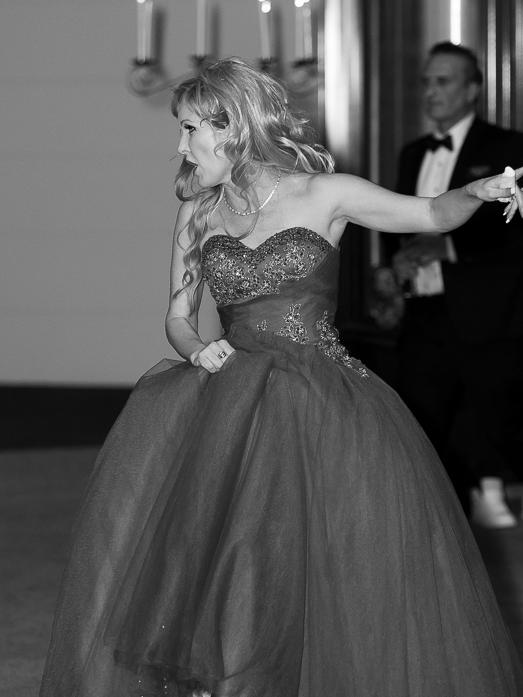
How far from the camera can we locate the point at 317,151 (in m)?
3.08

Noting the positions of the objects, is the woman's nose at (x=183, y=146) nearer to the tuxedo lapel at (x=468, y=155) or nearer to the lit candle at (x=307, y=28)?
the tuxedo lapel at (x=468, y=155)

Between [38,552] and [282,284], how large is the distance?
2423 mm

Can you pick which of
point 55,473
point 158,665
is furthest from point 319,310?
point 55,473

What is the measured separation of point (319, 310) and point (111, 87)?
232 inches

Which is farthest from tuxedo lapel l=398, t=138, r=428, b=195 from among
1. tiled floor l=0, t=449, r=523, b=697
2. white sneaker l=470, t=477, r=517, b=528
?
tiled floor l=0, t=449, r=523, b=697

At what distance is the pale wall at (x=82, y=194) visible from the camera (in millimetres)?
8531

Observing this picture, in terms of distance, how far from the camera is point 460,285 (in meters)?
5.17

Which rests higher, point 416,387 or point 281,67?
point 281,67

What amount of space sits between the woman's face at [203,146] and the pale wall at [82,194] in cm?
556

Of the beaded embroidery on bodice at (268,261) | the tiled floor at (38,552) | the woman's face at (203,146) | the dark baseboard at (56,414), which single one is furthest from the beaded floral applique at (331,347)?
the dark baseboard at (56,414)

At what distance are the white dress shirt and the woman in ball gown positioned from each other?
2213mm

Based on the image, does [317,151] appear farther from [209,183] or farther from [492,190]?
[492,190]

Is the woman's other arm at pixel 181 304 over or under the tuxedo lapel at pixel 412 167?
under

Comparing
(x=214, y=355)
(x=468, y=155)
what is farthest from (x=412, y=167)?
(x=214, y=355)
